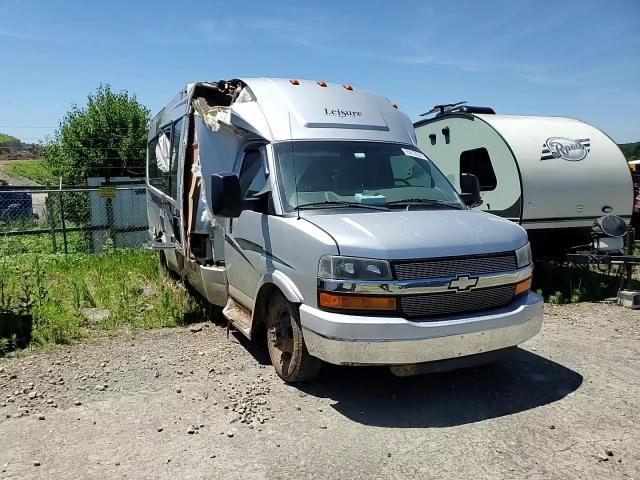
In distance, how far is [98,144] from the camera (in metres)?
18.7

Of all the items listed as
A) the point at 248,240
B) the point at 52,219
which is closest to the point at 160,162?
the point at 248,240

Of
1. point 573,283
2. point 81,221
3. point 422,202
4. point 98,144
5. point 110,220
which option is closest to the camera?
point 422,202

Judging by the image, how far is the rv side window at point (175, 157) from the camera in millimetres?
7074

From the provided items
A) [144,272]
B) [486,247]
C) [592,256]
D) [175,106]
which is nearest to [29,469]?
[486,247]

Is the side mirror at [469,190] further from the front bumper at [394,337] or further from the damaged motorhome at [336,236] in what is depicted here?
the front bumper at [394,337]

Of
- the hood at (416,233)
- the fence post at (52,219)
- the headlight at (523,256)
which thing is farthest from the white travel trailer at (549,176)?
the fence post at (52,219)

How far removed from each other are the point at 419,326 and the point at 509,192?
5125 mm

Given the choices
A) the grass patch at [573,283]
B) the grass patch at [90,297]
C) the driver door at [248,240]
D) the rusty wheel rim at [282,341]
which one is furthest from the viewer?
the grass patch at [573,283]

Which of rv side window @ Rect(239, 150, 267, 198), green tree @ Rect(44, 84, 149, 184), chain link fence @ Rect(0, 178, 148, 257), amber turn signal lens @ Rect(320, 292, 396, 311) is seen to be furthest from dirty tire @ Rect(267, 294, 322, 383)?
green tree @ Rect(44, 84, 149, 184)

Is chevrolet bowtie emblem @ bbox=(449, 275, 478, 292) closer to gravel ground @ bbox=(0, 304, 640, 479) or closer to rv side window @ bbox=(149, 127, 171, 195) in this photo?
gravel ground @ bbox=(0, 304, 640, 479)

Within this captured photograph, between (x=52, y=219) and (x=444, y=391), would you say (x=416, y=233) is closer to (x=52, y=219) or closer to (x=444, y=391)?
(x=444, y=391)

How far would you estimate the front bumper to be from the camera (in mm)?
3932

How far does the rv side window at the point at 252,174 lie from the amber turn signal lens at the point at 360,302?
63.2 inches

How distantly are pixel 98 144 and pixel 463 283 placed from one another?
56.7 feet
